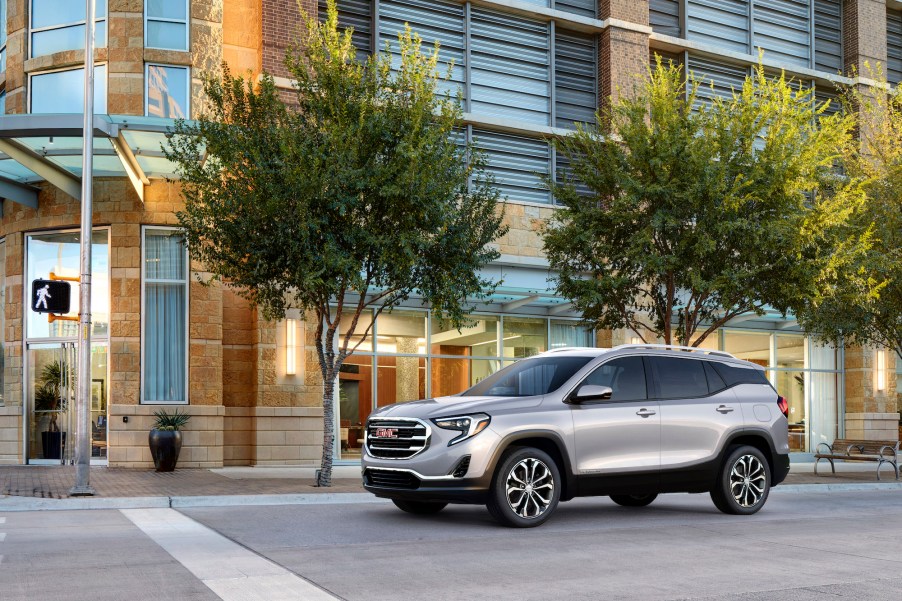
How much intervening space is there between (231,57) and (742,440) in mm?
14131

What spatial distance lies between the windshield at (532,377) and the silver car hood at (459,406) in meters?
0.34

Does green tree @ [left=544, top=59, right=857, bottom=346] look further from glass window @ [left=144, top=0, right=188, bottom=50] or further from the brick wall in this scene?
glass window @ [left=144, top=0, right=188, bottom=50]

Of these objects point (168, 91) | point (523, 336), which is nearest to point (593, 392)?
point (168, 91)

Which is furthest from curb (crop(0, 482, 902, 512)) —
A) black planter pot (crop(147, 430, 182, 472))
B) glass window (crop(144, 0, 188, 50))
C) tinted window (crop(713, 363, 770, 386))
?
glass window (crop(144, 0, 188, 50))

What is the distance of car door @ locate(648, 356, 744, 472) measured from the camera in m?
11.4

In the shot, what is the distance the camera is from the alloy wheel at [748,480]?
12.0 meters

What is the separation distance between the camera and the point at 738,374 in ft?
40.7

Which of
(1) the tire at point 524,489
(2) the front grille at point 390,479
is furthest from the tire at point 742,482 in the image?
(2) the front grille at point 390,479

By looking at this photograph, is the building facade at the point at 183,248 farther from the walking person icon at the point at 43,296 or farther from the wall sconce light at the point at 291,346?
the walking person icon at the point at 43,296

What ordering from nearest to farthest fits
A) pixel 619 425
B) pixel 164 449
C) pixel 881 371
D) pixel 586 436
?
pixel 586 436 → pixel 619 425 → pixel 164 449 → pixel 881 371

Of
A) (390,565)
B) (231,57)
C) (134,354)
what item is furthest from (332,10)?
(390,565)

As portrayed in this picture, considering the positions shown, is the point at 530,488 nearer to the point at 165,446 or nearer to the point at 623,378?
the point at 623,378

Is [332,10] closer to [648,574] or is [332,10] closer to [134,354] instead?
[134,354]

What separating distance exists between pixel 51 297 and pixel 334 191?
4205 millimetres
